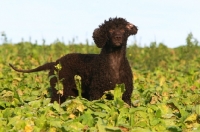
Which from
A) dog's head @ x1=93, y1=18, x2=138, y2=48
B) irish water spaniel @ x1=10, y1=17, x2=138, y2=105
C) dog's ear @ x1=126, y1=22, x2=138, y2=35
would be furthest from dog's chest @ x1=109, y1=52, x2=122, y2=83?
dog's ear @ x1=126, y1=22, x2=138, y2=35

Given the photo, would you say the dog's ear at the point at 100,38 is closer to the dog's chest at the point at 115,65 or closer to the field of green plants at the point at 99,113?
the dog's chest at the point at 115,65

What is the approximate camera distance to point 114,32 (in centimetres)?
902

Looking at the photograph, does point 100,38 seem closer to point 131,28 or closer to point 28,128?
point 131,28

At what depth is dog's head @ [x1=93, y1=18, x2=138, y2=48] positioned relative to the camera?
8.96 meters

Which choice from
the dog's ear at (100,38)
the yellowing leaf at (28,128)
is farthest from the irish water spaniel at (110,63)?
the yellowing leaf at (28,128)

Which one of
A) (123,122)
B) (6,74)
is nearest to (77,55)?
(123,122)

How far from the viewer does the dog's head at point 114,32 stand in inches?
353

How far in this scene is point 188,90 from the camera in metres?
11.6

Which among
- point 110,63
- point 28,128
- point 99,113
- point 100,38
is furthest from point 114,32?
point 28,128

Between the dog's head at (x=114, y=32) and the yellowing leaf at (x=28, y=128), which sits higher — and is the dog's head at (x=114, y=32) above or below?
above

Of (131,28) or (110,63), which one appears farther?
(131,28)

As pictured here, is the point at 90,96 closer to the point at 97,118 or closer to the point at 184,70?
the point at 97,118

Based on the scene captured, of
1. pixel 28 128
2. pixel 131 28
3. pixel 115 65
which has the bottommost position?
pixel 28 128

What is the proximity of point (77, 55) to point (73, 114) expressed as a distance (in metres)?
2.41
